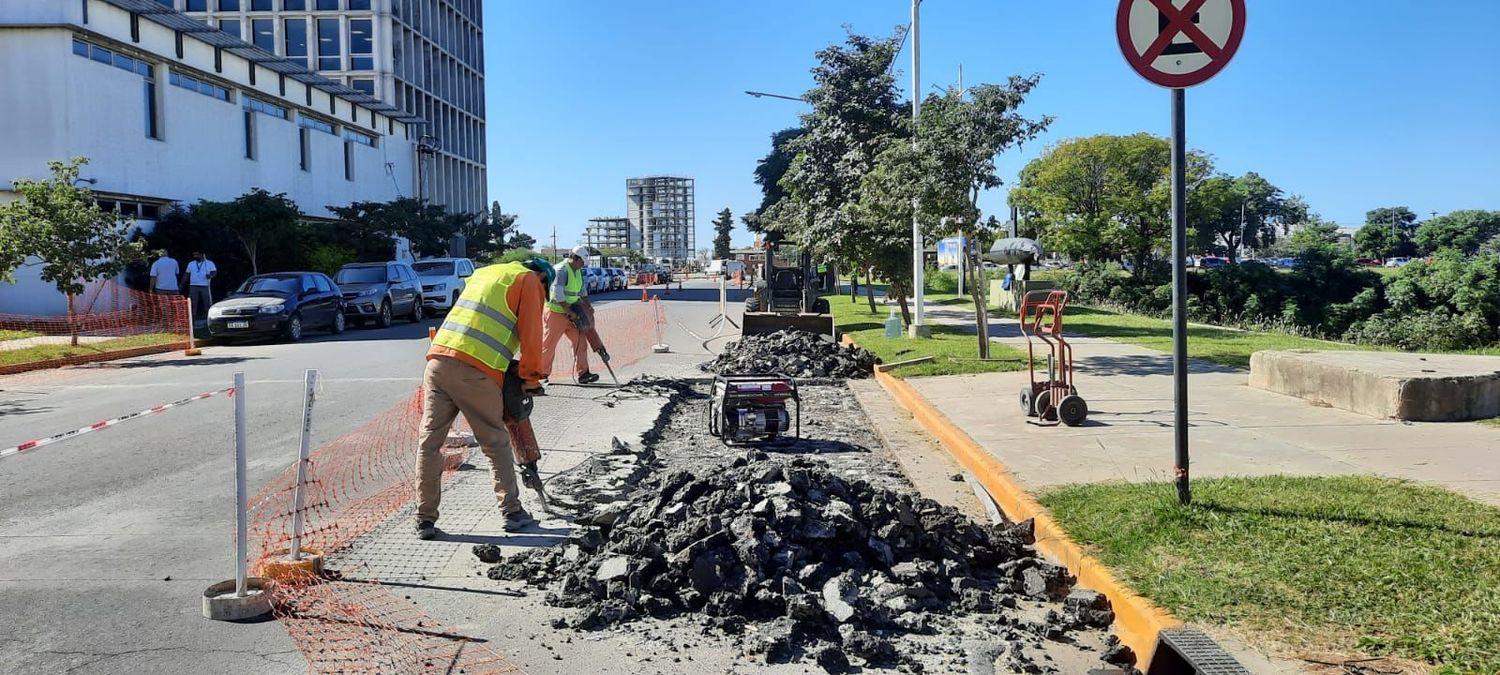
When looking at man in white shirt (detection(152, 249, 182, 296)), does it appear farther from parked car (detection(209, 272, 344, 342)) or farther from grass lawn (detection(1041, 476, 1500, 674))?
grass lawn (detection(1041, 476, 1500, 674))

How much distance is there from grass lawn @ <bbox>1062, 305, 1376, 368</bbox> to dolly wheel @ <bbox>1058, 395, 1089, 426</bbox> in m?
5.61

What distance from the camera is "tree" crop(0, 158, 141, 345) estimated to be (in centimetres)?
1764

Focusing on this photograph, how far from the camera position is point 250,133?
122ft

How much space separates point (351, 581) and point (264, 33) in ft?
206

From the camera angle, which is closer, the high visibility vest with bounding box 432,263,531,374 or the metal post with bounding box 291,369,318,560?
the metal post with bounding box 291,369,318,560

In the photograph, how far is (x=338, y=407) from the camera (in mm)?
11633

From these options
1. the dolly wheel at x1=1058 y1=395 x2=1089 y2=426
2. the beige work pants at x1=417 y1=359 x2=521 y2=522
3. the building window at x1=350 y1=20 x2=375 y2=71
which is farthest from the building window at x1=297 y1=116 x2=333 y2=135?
the beige work pants at x1=417 y1=359 x2=521 y2=522

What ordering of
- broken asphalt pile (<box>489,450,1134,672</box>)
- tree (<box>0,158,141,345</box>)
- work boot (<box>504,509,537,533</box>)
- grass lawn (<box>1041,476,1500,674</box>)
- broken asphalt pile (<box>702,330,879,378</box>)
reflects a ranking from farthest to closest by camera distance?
tree (<box>0,158,141,345</box>)
broken asphalt pile (<box>702,330,879,378</box>)
work boot (<box>504,509,537,533</box>)
broken asphalt pile (<box>489,450,1134,672</box>)
grass lawn (<box>1041,476,1500,674</box>)

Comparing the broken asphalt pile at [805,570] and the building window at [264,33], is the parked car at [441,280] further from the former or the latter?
the building window at [264,33]

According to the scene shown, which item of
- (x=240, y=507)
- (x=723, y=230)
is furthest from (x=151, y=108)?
(x=723, y=230)

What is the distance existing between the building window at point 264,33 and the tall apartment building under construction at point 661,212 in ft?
370

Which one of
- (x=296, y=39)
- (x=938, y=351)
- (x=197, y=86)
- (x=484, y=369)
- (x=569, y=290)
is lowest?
(x=938, y=351)

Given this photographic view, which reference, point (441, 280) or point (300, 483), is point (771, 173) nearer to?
point (441, 280)

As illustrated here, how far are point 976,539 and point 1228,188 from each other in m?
51.6
